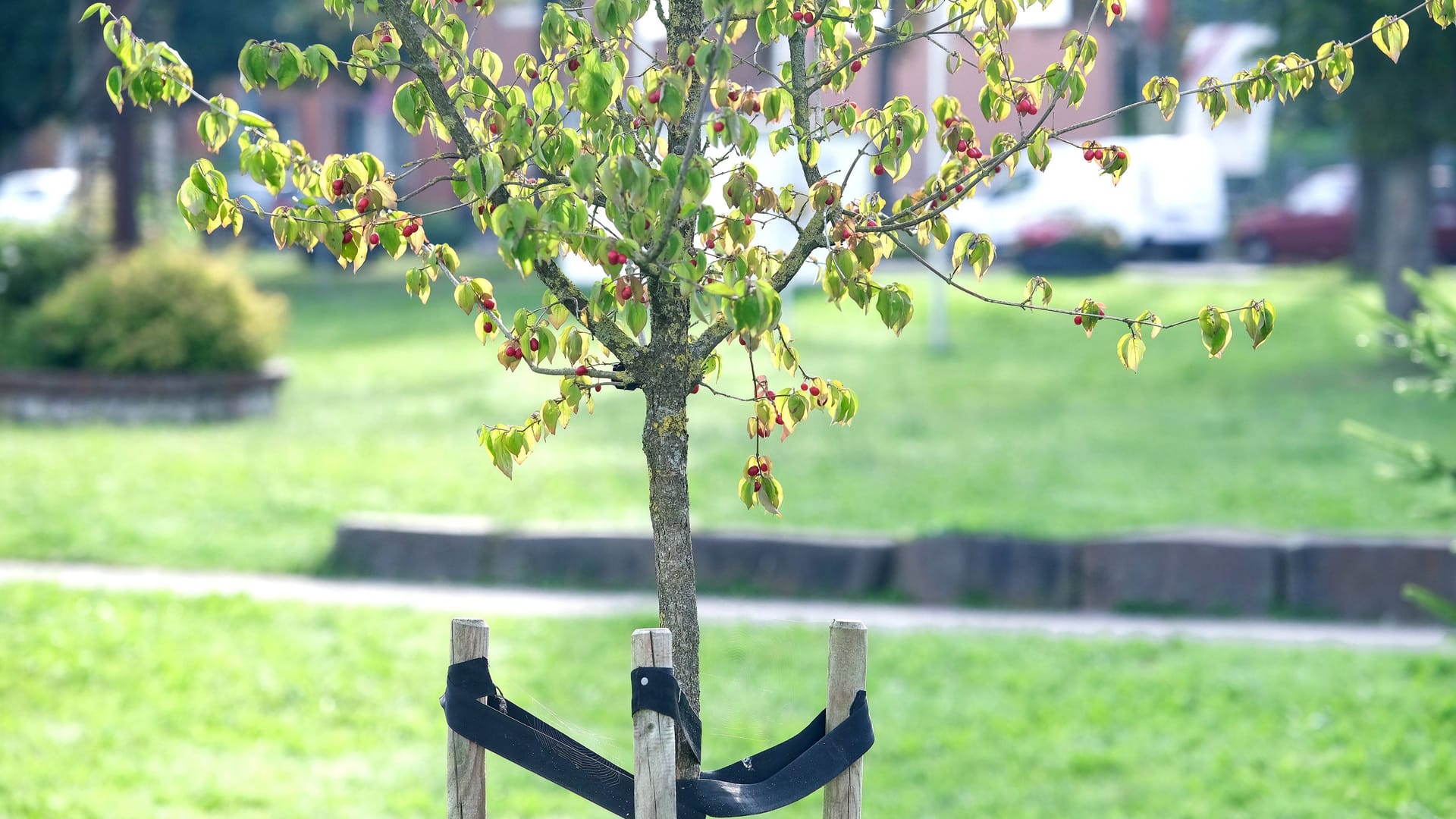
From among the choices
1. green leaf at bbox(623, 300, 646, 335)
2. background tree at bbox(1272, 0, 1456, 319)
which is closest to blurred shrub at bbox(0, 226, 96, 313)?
background tree at bbox(1272, 0, 1456, 319)

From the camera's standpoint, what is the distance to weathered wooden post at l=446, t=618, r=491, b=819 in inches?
102

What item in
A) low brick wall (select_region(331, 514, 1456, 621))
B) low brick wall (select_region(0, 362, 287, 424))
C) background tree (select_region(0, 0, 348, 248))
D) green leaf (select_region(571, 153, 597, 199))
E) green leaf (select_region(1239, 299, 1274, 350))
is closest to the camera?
green leaf (select_region(571, 153, 597, 199))

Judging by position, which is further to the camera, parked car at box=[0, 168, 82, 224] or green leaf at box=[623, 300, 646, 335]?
parked car at box=[0, 168, 82, 224]

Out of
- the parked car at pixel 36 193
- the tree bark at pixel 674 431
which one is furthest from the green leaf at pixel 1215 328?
the parked car at pixel 36 193

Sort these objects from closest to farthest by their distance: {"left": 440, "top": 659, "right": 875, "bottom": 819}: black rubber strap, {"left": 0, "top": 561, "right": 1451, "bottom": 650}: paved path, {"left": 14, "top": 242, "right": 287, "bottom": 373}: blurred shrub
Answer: {"left": 440, "top": 659, "right": 875, "bottom": 819}: black rubber strap → {"left": 0, "top": 561, "right": 1451, "bottom": 650}: paved path → {"left": 14, "top": 242, "right": 287, "bottom": 373}: blurred shrub

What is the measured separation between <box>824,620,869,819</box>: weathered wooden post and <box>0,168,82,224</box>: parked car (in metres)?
30.8

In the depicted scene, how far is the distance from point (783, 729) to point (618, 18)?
4.39 ft

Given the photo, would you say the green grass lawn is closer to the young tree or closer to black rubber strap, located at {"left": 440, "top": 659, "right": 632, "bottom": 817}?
black rubber strap, located at {"left": 440, "top": 659, "right": 632, "bottom": 817}

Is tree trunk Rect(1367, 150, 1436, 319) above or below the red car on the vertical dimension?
below

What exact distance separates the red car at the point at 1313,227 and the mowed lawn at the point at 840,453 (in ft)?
35.1

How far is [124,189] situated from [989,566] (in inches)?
407

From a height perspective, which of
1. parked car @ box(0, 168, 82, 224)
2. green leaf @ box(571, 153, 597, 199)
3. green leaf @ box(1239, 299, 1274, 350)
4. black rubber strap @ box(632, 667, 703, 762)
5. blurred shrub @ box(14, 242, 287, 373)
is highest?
parked car @ box(0, 168, 82, 224)

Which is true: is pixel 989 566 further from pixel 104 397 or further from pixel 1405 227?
pixel 1405 227

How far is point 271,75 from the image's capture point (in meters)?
2.29
